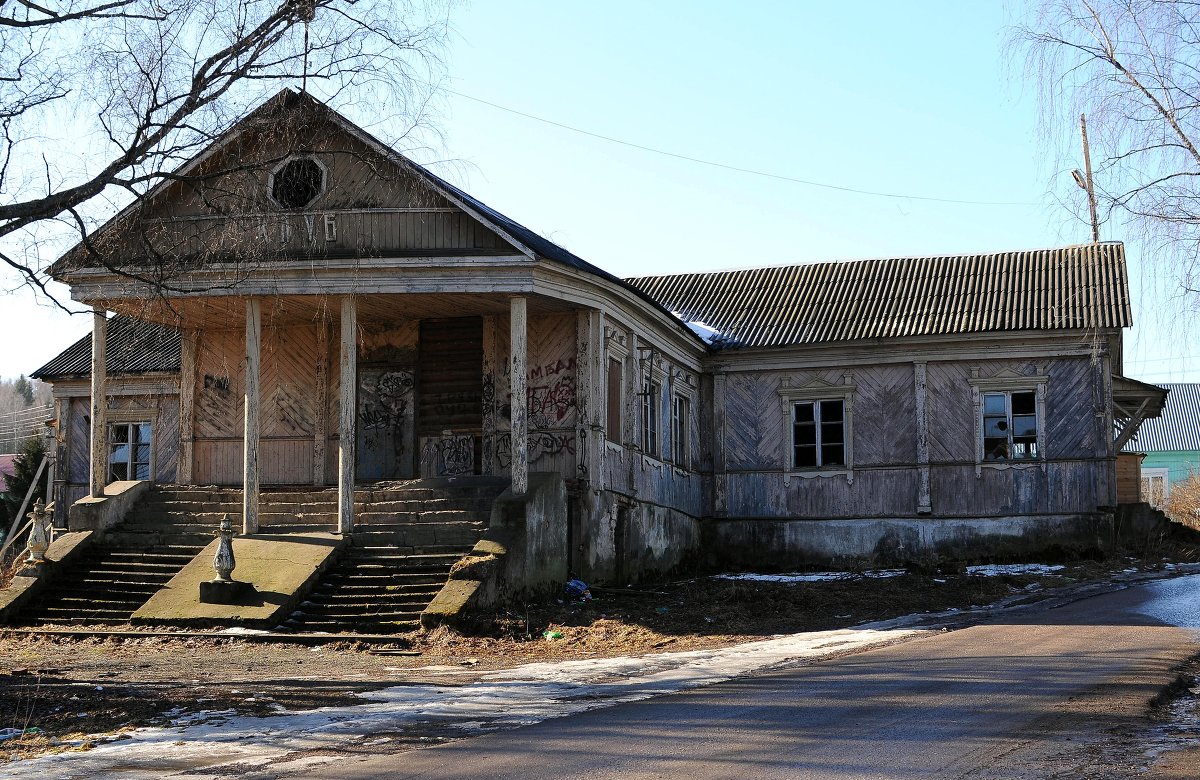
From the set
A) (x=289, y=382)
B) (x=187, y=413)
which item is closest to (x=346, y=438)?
(x=289, y=382)

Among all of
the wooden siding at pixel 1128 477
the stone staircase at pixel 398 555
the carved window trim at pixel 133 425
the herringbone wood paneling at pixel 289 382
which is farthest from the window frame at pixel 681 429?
the carved window trim at pixel 133 425

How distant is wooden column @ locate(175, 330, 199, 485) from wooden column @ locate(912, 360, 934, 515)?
13.3 m

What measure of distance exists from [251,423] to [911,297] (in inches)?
548

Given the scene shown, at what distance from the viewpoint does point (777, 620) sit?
54.8 ft

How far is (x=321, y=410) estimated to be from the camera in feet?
68.7

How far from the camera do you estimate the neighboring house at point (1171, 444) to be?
56.3m

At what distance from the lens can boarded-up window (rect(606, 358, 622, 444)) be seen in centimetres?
2033

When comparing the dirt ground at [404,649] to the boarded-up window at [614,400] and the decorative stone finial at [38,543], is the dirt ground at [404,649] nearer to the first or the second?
the decorative stone finial at [38,543]

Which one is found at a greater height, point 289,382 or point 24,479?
point 289,382

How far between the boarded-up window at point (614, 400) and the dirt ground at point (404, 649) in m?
2.49

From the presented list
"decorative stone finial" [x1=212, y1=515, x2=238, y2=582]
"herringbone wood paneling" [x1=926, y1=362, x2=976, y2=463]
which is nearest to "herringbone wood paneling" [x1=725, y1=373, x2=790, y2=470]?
"herringbone wood paneling" [x1=926, y1=362, x2=976, y2=463]

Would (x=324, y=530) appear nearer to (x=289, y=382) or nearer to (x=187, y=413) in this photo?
(x=289, y=382)

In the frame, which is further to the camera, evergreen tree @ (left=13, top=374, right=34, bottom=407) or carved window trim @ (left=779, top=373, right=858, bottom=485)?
evergreen tree @ (left=13, top=374, right=34, bottom=407)

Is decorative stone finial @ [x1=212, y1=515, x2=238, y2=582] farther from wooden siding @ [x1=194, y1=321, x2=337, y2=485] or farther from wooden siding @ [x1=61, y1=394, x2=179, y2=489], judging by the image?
wooden siding @ [x1=61, y1=394, x2=179, y2=489]
